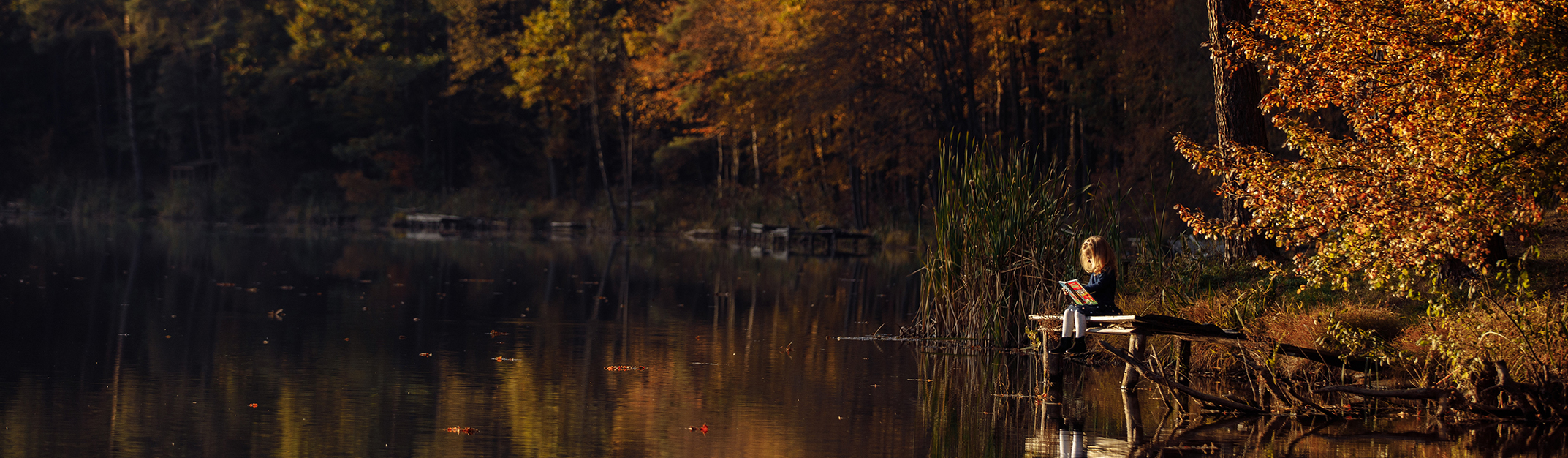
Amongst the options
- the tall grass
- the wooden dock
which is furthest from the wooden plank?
the tall grass

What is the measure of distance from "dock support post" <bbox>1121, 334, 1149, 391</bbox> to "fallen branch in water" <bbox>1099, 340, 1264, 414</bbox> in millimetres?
49

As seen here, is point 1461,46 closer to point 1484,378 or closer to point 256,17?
point 1484,378

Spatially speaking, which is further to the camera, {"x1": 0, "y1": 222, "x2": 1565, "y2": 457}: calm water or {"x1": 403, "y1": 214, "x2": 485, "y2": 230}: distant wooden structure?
{"x1": 403, "y1": 214, "x2": 485, "y2": 230}: distant wooden structure

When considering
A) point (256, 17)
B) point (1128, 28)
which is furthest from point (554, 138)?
point (1128, 28)

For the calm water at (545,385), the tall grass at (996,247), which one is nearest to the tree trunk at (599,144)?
the calm water at (545,385)

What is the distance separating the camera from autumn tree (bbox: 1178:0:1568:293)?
9.23m

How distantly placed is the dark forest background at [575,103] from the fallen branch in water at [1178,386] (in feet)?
66.3

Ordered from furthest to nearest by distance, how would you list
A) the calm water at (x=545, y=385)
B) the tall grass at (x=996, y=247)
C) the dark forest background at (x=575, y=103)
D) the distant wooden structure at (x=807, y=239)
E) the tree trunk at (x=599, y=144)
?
the tree trunk at (x=599, y=144) → the distant wooden structure at (x=807, y=239) → the dark forest background at (x=575, y=103) → the tall grass at (x=996, y=247) → the calm water at (x=545, y=385)

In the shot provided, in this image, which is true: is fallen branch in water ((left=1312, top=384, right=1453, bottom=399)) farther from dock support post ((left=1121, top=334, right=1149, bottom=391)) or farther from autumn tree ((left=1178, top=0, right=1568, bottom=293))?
dock support post ((left=1121, top=334, right=1149, bottom=391))

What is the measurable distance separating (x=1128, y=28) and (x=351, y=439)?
28.2 m

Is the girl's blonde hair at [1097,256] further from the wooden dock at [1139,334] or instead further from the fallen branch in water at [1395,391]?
the fallen branch in water at [1395,391]

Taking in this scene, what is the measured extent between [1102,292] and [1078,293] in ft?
1.68

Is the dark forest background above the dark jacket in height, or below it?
above

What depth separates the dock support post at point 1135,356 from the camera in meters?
9.75
